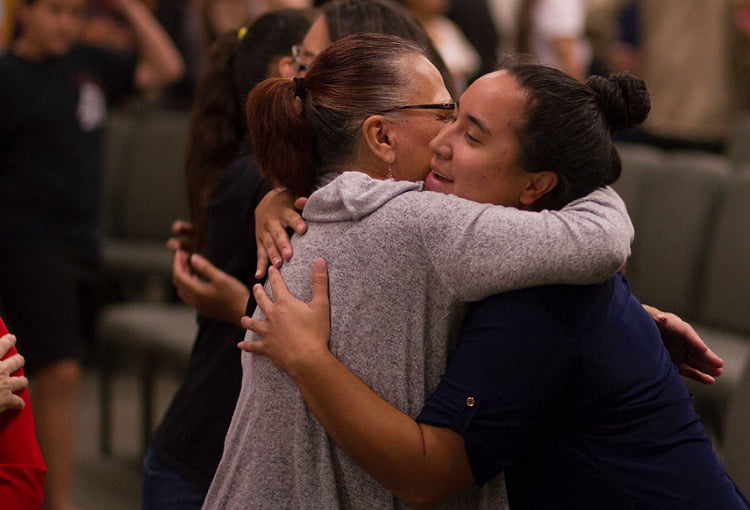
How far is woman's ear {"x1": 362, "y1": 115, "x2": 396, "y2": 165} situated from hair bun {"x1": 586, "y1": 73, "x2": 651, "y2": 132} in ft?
0.87

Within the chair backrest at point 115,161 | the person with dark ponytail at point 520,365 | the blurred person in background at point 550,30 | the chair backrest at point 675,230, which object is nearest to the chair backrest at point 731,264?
the chair backrest at point 675,230

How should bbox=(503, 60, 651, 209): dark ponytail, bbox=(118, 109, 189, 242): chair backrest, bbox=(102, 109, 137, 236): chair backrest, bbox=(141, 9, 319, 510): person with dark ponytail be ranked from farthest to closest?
bbox=(102, 109, 137, 236): chair backrest, bbox=(118, 109, 189, 242): chair backrest, bbox=(141, 9, 319, 510): person with dark ponytail, bbox=(503, 60, 651, 209): dark ponytail

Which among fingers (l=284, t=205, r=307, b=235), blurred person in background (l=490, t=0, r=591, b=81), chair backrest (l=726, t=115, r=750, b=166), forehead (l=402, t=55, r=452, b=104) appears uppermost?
forehead (l=402, t=55, r=452, b=104)

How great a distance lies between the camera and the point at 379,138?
1.44 m

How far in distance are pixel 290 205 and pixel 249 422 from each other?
1.06 feet

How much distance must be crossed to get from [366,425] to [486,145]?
0.38m

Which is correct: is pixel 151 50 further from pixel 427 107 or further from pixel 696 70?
pixel 427 107

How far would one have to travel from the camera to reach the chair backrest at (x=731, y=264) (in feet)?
10.6

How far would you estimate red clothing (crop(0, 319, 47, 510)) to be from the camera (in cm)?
147

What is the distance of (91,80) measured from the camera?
3.54 m

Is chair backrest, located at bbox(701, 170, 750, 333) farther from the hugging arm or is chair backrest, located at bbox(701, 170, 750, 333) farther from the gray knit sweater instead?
the hugging arm

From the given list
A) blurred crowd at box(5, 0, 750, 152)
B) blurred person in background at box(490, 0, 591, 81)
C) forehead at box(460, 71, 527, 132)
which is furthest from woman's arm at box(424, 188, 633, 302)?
blurred person in background at box(490, 0, 591, 81)

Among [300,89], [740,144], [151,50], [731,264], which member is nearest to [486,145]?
[300,89]

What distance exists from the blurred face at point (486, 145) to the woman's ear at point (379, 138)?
0.08 metres
